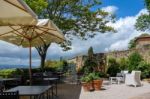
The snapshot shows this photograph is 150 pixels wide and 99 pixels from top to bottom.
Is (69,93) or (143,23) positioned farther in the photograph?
(143,23)

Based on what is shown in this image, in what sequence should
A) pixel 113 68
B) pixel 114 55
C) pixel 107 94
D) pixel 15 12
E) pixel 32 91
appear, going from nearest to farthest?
pixel 15 12
pixel 32 91
pixel 107 94
pixel 113 68
pixel 114 55

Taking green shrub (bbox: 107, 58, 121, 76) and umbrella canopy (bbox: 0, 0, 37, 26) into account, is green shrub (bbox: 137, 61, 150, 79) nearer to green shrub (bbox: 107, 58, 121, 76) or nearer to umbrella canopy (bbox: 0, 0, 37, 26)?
green shrub (bbox: 107, 58, 121, 76)

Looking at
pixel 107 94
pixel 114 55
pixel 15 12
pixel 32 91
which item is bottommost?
pixel 107 94

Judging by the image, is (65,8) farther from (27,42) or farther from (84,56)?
(27,42)

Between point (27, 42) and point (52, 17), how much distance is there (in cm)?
1067

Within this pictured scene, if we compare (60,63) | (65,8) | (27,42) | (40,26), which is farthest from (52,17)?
(40,26)

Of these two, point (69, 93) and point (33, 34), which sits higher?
point (33, 34)

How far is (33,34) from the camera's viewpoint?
1216 cm

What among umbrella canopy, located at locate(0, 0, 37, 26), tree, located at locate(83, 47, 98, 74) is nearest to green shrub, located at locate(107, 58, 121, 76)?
tree, located at locate(83, 47, 98, 74)

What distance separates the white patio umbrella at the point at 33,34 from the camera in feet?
35.5

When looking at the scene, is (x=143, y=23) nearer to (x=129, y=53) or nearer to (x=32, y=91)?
(x=129, y=53)

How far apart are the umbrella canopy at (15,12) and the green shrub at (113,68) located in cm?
1930

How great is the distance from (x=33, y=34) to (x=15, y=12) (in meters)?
6.36

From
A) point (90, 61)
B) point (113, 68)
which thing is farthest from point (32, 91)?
point (90, 61)
